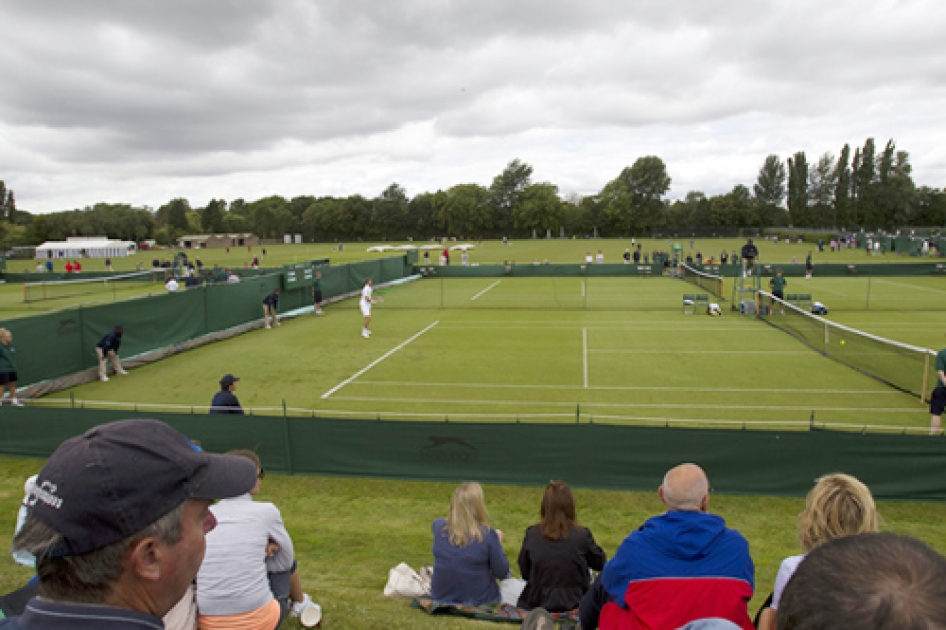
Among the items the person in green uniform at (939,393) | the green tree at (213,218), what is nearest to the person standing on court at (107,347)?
the person in green uniform at (939,393)

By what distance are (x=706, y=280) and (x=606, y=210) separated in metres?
91.4

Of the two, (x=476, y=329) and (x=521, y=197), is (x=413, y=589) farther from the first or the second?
(x=521, y=197)

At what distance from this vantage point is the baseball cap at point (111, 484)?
157cm

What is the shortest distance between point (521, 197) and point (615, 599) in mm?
133944

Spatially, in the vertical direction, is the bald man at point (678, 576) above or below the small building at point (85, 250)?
below

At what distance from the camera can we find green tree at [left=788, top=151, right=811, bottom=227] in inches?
4717

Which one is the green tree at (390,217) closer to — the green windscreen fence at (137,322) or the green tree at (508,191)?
the green tree at (508,191)

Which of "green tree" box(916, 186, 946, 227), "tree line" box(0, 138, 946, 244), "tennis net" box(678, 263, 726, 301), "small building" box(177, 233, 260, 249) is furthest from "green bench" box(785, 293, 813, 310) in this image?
"small building" box(177, 233, 260, 249)

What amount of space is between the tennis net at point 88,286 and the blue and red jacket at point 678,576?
135ft

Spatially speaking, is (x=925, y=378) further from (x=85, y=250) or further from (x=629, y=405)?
(x=85, y=250)

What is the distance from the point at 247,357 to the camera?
66.8 feet

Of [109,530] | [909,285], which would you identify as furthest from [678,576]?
[909,285]

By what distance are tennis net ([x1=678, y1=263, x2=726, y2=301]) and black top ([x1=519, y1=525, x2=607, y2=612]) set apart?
1129 inches

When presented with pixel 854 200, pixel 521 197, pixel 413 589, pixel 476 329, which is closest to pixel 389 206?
pixel 521 197
